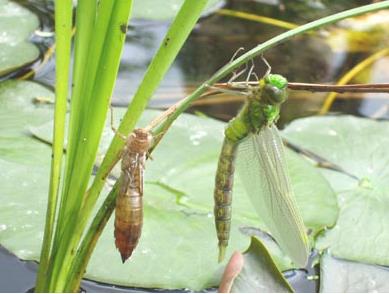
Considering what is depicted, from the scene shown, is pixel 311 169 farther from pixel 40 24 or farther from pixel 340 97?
pixel 40 24

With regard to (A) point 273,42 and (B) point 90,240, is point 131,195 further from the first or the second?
(A) point 273,42

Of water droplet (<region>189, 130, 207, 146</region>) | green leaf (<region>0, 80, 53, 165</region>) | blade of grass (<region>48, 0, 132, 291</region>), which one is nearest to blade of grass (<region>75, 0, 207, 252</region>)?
blade of grass (<region>48, 0, 132, 291</region>)

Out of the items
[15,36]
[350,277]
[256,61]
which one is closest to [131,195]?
[350,277]

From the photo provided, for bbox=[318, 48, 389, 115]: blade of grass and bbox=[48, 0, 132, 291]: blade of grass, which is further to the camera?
bbox=[318, 48, 389, 115]: blade of grass

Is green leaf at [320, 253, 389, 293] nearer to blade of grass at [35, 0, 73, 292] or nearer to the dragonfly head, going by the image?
the dragonfly head

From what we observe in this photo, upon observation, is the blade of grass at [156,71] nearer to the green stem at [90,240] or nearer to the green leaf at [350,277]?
the green stem at [90,240]

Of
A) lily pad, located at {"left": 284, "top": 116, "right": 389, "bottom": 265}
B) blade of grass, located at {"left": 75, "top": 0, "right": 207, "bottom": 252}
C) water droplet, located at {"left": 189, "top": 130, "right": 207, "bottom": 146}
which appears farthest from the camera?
water droplet, located at {"left": 189, "top": 130, "right": 207, "bottom": 146}

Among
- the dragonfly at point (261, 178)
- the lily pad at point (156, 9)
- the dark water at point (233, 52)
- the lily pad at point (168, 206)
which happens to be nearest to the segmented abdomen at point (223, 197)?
the dragonfly at point (261, 178)

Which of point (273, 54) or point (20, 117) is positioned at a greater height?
point (273, 54)

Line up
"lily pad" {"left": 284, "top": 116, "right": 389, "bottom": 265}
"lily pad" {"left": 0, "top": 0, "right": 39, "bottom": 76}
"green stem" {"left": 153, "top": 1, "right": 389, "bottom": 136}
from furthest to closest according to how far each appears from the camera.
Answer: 1. "lily pad" {"left": 0, "top": 0, "right": 39, "bottom": 76}
2. "lily pad" {"left": 284, "top": 116, "right": 389, "bottom": 265}
3. "green stem" {"left": 153, "top": 1, "right": 389, "bottom": 136}

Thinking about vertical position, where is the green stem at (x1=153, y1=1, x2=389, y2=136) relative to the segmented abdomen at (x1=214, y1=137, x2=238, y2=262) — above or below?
above
